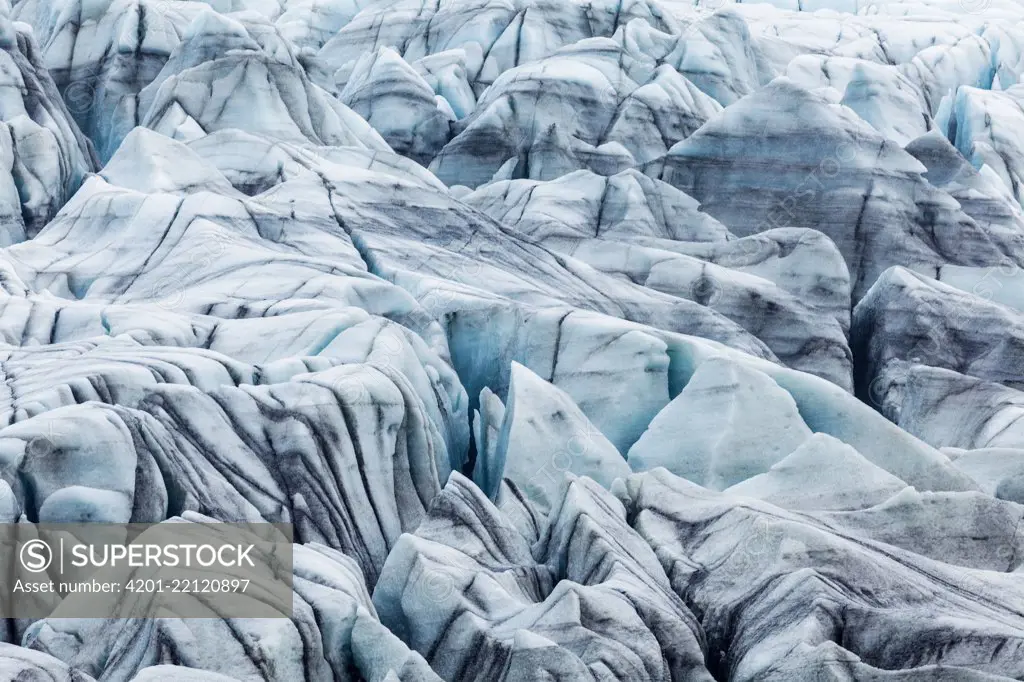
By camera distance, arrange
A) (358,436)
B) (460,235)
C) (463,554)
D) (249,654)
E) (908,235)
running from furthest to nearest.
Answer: (908,235) → (460,235) → (358,436) → (463,554) → (249,654)

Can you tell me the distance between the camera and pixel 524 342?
1105 centimetres

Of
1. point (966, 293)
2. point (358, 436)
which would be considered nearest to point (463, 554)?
point (358, 436)

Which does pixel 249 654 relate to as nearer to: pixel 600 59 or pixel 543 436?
pixel 543 436

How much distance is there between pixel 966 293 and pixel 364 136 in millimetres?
7389

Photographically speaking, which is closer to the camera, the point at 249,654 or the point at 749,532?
the point at 249,654

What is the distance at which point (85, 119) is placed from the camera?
18.3 metres

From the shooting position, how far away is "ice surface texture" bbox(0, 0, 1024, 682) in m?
6.76

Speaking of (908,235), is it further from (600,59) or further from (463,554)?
(463,554)

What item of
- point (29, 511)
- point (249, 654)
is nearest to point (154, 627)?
point (249, 654)

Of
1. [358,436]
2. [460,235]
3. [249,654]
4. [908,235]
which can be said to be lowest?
[908,235]

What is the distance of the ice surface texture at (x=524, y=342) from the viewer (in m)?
6.76

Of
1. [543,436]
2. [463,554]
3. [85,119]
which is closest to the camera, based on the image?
[463,554]

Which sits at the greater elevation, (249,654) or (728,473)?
(249,654)

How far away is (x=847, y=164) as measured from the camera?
52.7 feet
